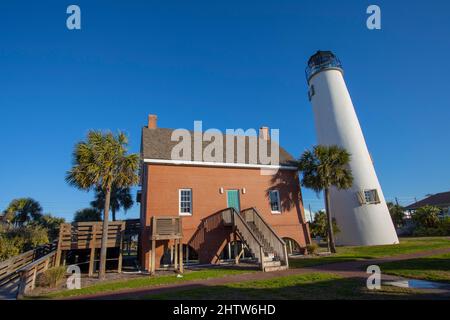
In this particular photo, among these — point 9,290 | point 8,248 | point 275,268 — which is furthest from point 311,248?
point 8,248

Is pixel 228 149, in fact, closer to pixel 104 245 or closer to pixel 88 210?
pixel 104 245

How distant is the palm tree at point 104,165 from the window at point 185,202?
3.77 meters

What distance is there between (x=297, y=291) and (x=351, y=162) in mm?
16632

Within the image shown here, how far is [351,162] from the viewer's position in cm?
2169

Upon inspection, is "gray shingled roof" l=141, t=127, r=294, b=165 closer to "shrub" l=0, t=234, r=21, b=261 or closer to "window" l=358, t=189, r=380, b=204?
"window" l=358, t=189, r=380, b=204

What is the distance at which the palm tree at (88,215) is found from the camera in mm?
30266

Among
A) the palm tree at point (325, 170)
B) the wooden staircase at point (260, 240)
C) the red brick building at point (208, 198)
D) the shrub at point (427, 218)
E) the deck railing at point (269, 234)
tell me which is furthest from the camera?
the shrub at point (427, 218)

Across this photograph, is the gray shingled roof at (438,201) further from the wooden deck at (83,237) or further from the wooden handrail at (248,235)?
the wooden deck at (83,237)

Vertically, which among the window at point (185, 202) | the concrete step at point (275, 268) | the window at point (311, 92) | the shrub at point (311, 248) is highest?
the window at point (311, 92)

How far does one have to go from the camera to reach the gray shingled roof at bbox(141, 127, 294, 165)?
17.1 metres

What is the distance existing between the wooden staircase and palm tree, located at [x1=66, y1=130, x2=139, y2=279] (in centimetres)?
619

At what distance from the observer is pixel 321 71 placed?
24781 mm

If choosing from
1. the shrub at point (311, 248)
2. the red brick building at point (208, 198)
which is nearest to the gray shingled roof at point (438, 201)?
the red brick building at point (208, 198)

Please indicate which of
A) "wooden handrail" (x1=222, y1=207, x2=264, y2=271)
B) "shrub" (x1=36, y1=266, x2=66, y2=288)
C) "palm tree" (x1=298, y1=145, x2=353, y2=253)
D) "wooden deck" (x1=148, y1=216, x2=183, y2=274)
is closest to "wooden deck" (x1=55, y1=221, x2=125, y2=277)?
"wooden deck" (x1=148, y1=216, x2=183, y2=274)
